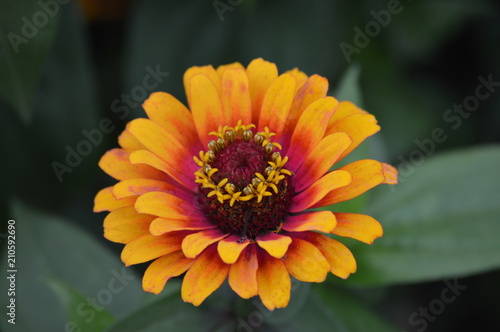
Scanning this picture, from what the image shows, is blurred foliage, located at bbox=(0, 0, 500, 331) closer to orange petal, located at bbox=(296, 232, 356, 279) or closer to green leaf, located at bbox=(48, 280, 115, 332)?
green leaf, located at bbox=(48, 280, 115, 332)

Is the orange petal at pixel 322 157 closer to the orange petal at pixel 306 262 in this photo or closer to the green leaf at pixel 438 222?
the orange petal at pixel 306 262

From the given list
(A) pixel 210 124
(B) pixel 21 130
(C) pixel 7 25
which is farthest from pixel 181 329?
(B) pixel 21 130

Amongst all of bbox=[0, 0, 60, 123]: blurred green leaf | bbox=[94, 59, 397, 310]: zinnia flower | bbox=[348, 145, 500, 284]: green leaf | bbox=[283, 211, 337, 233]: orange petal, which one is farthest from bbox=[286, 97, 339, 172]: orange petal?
bbox=[0, 0, 60, 123]: blurred green leaf

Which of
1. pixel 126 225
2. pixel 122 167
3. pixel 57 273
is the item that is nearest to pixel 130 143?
pixel 122 167

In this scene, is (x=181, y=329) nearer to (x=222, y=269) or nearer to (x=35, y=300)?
(x=222, y=269)

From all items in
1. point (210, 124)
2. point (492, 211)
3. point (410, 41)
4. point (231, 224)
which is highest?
point (210, 124)
